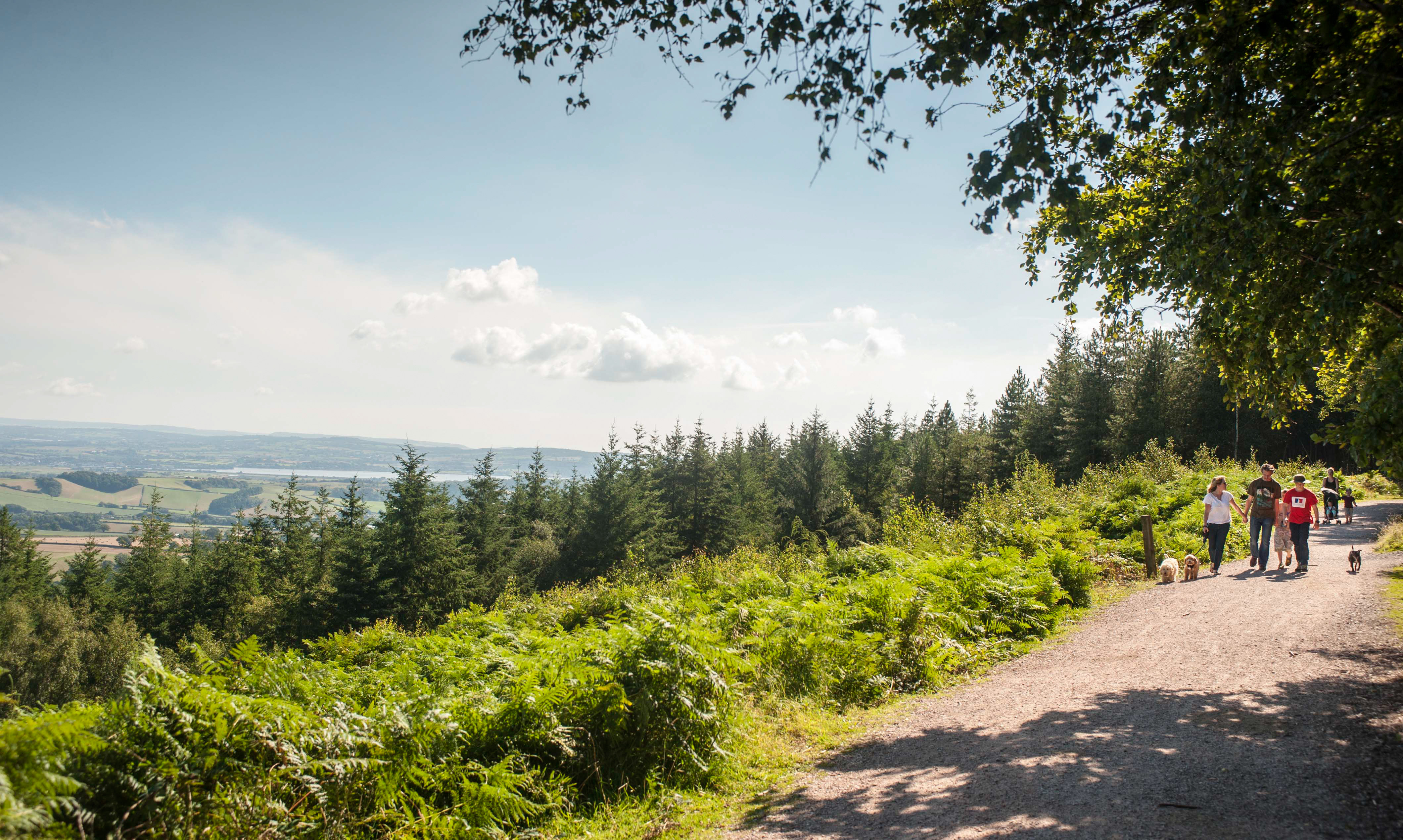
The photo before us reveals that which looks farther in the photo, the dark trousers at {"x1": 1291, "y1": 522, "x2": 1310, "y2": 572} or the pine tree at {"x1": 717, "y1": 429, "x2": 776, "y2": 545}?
the pine tree at {"x1": 717, "y1": 429, "x2": 776, "y2": 545}

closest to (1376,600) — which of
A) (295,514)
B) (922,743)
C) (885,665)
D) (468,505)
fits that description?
(885,665)

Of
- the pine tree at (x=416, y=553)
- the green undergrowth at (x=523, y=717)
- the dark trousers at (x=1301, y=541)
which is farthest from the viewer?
the pine tree at (x=416, y=553)

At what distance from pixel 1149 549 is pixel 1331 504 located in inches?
515

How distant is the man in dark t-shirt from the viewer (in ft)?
39.5

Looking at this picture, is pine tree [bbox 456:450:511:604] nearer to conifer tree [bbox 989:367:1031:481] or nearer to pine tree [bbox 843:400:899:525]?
pine tree [bbox 843:400:899:525]

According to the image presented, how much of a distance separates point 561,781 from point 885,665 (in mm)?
4221

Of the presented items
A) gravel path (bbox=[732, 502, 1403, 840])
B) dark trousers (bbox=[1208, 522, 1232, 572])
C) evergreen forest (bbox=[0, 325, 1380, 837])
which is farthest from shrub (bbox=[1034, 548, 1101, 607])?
dark trousers (bbox=[1208, 522, 1232, 572])

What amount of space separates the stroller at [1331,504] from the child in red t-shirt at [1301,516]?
1142 cm

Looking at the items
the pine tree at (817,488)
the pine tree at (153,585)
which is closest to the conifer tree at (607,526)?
the pine tree at (817,488)

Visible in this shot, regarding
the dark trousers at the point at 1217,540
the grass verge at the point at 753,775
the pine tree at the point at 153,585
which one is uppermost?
the dark trousers at the point at 1217,540

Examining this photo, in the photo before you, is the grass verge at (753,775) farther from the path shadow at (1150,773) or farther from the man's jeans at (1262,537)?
the man's jeans at (1262,537)

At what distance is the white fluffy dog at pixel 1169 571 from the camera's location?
39.1 feet

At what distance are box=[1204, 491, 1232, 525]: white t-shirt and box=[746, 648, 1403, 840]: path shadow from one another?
22.4 feet

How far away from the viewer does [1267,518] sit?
12.1 metres
